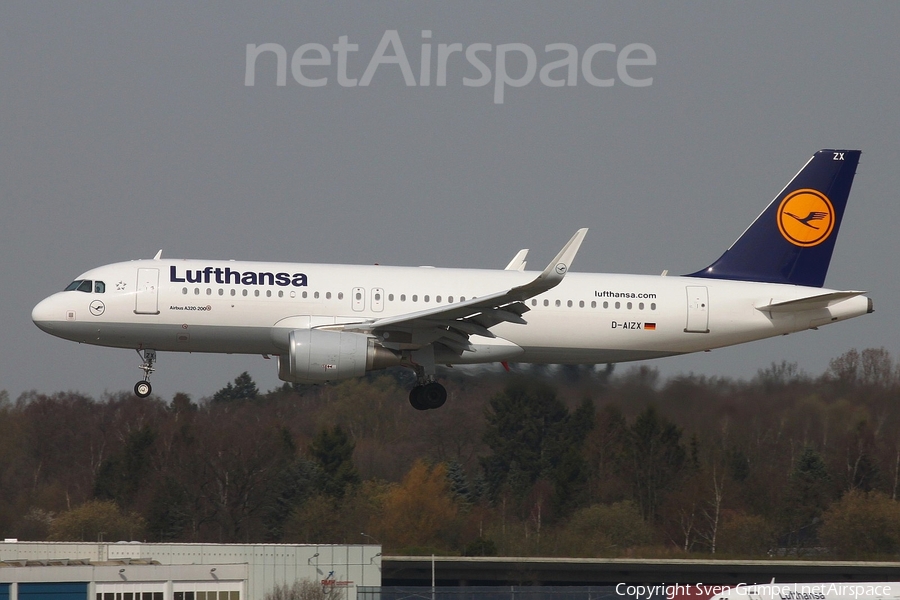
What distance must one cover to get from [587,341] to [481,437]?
3098 cm

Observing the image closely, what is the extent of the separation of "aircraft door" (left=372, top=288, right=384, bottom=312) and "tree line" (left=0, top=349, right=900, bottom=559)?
26.4 feet

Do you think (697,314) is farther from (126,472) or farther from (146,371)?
(126,472)

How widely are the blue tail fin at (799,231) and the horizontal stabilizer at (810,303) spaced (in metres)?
1.47

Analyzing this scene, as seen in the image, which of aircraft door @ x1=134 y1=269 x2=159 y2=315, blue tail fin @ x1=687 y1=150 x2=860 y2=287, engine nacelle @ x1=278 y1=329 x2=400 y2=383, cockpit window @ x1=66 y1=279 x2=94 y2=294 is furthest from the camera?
blue tail fin @ x1=687 y1=150 x2=860 y2=287

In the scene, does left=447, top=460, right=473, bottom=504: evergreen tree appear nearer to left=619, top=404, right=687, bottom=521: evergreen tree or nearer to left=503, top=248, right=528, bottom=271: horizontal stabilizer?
left=619, top=404, right=687, bottom=521: evergreen tree

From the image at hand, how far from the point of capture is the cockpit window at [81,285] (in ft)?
96.4

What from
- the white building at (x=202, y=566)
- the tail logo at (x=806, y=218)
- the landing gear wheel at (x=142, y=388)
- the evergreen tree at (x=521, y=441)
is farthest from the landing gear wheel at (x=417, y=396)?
the evergreen tree at (x=521, y=441)

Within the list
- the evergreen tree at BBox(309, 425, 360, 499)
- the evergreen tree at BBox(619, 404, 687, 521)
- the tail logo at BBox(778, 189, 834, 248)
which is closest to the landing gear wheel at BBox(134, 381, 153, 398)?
the tail logo at BBox(778, 189, 834, 248)

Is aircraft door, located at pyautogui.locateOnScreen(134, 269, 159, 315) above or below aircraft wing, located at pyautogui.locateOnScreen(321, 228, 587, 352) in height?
above

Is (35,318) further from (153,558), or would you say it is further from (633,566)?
(633,566)

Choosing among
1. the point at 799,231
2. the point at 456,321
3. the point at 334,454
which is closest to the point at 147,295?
the point at 456,321

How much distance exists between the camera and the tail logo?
3300 centimetres

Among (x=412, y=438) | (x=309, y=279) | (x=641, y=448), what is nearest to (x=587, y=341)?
(x=309, y=279)

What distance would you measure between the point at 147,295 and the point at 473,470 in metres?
39.9
